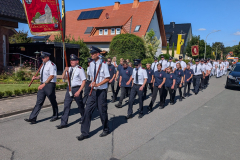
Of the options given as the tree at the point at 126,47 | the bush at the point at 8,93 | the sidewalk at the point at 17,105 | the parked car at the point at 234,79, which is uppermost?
the tree at the point at 126,47

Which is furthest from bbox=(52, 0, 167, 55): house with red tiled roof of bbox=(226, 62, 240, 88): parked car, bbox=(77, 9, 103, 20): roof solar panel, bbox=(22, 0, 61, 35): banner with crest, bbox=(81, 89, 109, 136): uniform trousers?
bbox=(81, 89, 109, 136): uniform trousers

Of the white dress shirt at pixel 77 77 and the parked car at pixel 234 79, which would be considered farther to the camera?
the parked car at pixel 234 79

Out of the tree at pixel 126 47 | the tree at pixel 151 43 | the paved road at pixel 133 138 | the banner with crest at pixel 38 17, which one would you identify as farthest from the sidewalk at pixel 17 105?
the tree at pixel 151 43

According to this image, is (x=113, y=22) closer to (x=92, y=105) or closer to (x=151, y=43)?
(x=151, y=43)

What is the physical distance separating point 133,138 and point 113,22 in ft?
93.3

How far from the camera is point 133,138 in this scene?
5.11 metres

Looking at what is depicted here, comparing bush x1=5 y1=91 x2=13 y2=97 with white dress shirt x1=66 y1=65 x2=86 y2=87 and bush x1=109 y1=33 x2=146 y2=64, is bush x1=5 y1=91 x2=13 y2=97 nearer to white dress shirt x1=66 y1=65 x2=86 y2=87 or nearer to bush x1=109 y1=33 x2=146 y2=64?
white dress shirt x1=66 y1=65 x2=86 y2=87

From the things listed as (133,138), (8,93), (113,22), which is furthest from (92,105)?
(113,22)

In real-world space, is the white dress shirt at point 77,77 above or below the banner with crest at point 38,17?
below

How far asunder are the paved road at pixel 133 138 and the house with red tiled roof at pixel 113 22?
76.6 feet

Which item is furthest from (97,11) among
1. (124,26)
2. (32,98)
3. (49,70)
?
(49,70)

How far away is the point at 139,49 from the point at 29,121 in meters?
18.0

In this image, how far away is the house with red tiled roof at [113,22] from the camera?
102ft

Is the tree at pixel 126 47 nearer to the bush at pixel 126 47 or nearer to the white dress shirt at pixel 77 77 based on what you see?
the bush at pixel 126 47
